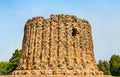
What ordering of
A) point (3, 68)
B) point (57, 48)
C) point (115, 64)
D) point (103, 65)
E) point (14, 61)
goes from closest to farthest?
1. point (57, 48)
2. point (14, 61)
3. point (115, 64)
4. point (3, 68)
5. point (103, 65)

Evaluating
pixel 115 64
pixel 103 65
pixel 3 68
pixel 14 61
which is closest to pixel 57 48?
pixel 14 61

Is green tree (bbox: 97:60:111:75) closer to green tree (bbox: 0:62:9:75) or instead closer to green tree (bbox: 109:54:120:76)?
green tree (bbox: 109:54:120:76)

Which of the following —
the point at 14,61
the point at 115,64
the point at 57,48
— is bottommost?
the point at 57,48

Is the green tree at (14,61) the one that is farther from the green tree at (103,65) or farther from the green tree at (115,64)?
the green tree at (103,65)

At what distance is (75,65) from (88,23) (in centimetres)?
381

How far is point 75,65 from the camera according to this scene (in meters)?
18.8

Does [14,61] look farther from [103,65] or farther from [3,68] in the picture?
[103,65]

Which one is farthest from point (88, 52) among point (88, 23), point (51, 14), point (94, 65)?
point (51, 14)

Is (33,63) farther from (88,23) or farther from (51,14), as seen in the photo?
(88,23)

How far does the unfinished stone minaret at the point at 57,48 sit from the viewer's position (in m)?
18.5

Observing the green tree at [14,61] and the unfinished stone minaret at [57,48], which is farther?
the green tree at [14,61]

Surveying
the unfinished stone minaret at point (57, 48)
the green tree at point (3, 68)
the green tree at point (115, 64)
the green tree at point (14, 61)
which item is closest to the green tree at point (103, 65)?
the green tree at point (115, 64)

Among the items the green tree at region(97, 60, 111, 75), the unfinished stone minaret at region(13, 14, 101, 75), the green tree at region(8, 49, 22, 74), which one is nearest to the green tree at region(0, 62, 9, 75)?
the green tree at region(8, 49, 22, 74)

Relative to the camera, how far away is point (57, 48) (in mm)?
18938
